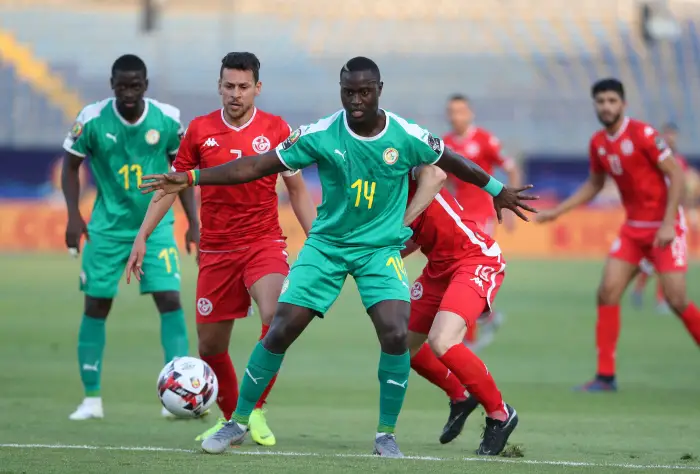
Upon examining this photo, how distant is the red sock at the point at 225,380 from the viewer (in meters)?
7.92

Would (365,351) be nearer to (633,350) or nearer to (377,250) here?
(633,350)

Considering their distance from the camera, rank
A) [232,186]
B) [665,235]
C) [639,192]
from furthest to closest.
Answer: [639,192] → [665,235] → [232,186]

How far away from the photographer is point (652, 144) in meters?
10.8

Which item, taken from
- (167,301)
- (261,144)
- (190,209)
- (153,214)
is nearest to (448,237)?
(261,144)

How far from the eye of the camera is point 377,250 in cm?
690

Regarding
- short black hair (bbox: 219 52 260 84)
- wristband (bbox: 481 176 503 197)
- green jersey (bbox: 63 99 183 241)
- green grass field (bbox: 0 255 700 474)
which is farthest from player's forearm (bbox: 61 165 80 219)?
wristband (bbox: 481 176 503 197)

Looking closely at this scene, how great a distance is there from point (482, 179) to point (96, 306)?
3580 mm

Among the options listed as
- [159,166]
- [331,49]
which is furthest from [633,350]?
[331,49]

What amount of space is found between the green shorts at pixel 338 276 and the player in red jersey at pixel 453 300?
0.38 meters

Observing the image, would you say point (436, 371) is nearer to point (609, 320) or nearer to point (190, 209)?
point (190, 209)

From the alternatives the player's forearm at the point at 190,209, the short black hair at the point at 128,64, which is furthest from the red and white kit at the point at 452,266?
the short black hair at the point at 128,64

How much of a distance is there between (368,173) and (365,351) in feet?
24.0

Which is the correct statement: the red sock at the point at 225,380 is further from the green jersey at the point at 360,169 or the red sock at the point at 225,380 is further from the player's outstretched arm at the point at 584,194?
the player's outstretched arm at the point at 584,194

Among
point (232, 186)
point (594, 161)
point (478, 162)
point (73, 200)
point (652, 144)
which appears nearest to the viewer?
point (232, 186)
